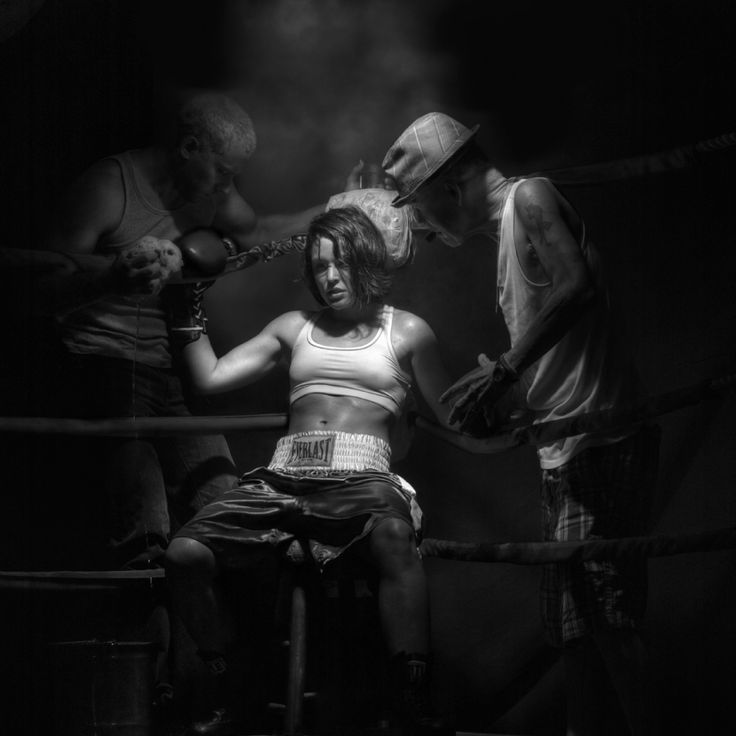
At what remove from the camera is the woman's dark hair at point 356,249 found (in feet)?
11.7

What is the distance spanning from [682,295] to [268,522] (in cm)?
139

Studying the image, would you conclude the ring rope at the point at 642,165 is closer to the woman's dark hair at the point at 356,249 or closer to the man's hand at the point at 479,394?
A: the woman's dark hair at the point at 356,249

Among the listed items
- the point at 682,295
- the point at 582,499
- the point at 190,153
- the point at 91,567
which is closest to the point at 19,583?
the point at 91,567

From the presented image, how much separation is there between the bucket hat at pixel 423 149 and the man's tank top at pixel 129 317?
30.2 inches

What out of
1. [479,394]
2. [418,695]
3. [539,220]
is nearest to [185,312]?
[479,394]

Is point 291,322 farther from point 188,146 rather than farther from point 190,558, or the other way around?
point 190,558

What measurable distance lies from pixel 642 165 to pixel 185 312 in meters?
1.51

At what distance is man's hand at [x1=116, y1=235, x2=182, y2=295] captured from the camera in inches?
149

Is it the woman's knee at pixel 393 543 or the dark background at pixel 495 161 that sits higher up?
the dark background at pixel 495 161

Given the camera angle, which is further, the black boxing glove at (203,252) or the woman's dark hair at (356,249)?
the black boxing glove at (203,252)

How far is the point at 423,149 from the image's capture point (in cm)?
354

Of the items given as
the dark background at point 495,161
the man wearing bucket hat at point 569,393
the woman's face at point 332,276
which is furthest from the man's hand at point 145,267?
the man wearing bucket hat at point 569,393

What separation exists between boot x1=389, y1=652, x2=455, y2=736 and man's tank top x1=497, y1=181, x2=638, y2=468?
68 centimetres

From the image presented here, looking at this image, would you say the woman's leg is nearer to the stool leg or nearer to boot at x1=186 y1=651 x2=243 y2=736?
the stool leg
